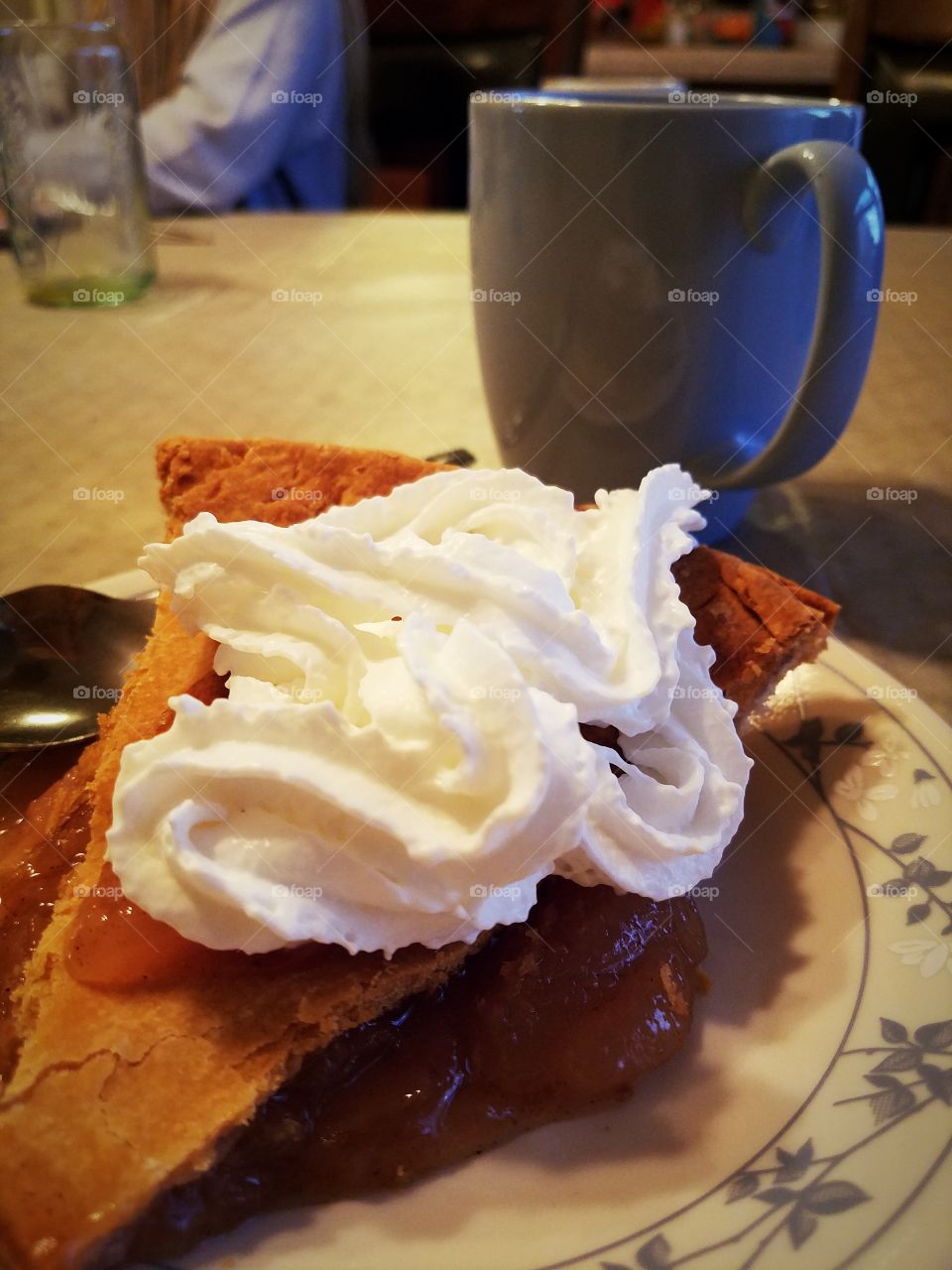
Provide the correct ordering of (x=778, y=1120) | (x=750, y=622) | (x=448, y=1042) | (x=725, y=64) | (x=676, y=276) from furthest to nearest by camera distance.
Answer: (x=725, y=64) → (x=676, y=276) → (x=750, y=622) → (x=448, y=1042) → (x=778, y=1120)

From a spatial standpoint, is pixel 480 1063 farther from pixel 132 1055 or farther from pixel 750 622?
pixel 750 622

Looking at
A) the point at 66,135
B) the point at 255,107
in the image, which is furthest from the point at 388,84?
the point at 66,135

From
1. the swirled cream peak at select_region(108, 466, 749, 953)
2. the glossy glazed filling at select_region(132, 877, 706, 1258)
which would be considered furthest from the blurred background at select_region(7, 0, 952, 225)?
the glossy glazed filling at select_region(132, 877, 706, 1258)

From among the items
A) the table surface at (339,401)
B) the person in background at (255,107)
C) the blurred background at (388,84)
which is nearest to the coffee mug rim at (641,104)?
the table surface at (339,401)

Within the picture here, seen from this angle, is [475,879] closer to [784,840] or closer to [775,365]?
[784,840]

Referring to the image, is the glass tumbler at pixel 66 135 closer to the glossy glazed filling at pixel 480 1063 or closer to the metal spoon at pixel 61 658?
the metal spoon at pixel 61 658

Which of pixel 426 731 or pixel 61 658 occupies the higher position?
pixel 426 731

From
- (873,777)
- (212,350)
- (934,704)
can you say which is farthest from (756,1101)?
(212,350)
